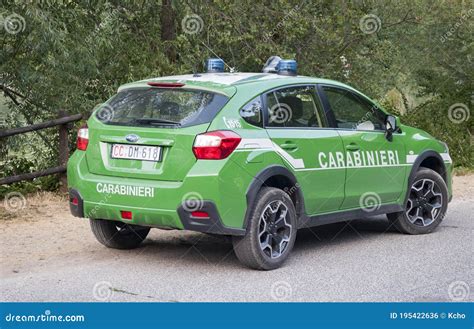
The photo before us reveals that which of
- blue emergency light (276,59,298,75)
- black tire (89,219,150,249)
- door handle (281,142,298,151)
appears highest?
blue emergency light (276,59,298,75)

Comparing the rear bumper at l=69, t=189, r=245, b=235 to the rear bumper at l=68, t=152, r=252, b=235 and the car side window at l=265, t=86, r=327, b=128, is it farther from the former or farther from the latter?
the car side window at l=265, t=86, r=327, b=128

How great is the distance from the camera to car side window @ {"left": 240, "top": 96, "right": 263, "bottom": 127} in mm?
8023

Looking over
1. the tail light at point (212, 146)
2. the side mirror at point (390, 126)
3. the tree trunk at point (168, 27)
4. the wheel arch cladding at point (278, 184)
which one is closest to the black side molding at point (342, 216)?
the wheel arch cladding at point (278, 184)

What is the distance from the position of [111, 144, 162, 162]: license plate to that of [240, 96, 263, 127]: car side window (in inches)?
32.6

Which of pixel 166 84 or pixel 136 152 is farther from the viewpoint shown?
pixel 166 84

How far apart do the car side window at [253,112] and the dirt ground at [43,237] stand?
6.67 ft

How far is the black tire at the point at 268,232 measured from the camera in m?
7.81

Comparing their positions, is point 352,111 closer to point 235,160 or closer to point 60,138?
point 235,160

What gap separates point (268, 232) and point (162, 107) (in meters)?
1.45

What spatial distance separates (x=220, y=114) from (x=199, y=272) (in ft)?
4.64

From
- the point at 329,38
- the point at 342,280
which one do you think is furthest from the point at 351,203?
the point at 329,38

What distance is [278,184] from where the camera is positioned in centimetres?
837

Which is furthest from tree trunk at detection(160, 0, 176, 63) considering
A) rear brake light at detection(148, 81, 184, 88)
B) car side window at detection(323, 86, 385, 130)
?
rear brake light at detection(148, 81, 184, 88)

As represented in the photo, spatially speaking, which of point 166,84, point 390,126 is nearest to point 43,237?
point 166,84
